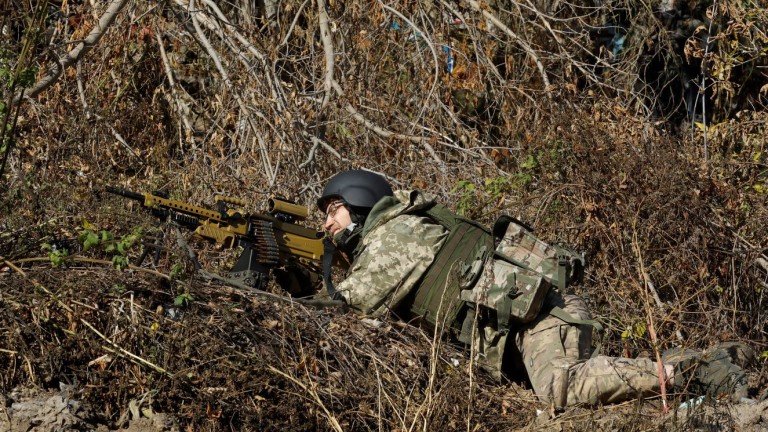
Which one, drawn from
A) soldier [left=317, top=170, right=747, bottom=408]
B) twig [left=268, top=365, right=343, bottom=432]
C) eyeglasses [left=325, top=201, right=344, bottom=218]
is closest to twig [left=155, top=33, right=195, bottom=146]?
eyeglasses [left=325, top=201, right=344, bottom=218]

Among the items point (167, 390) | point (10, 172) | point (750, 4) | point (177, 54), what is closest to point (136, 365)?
point (167, 390)

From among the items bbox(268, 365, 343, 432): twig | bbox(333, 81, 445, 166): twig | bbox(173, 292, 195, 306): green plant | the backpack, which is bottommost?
bbox(268, 365, 343, 432): twig

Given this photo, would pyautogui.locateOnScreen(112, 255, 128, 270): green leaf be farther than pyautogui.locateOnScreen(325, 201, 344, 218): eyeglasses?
No

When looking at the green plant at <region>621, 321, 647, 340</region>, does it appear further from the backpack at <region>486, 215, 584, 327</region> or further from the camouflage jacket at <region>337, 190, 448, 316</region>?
A: the camouflage jacket at <region>337, 190, 448, 316</region>

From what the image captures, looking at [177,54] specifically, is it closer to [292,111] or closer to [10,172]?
[292,111]

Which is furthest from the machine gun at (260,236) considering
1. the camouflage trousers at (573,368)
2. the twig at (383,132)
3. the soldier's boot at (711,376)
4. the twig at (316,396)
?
the soldier's boot at (711,376)

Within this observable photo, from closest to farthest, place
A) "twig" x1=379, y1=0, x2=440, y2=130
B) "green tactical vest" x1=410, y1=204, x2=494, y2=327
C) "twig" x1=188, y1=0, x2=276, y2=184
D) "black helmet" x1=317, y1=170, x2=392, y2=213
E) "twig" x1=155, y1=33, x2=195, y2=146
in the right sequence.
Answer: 1. "green tactical vest" x1=410, y1=204, x2=494, y2=327
2. "black helmet" x1=317, y1=170, x2=392, y2=213
3. "twig" x1=188, y1=0, x2=276, y2=184
4. "twig" x1=379, y1=0, x2=440, y2=130
5. "twig" x1=155, y1=33, x2=195, y2=146

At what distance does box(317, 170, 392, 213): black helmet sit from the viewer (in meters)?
5.83

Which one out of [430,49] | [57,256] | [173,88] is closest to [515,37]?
[430,49]

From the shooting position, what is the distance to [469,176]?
7500mm

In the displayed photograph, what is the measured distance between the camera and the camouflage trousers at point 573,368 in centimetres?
490

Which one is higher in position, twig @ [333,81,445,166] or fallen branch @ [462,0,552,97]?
fallen branch @ [462,0,552,97]

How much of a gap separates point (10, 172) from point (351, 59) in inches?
106

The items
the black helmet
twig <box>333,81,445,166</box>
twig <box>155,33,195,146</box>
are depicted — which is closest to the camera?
the black helmet
